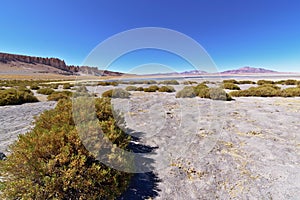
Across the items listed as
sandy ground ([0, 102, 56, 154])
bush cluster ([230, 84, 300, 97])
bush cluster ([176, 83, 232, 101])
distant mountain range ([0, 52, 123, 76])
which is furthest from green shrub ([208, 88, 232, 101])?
distant mountain range ([0, 52, 123, 76])

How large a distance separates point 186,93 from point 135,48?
853 centimetres

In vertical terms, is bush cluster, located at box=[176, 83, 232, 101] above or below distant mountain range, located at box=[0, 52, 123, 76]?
below

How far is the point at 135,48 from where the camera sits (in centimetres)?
540

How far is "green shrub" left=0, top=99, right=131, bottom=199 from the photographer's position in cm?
202

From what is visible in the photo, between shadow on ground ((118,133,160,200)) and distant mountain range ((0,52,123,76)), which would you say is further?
distant mountain range ((0,52,123,76))

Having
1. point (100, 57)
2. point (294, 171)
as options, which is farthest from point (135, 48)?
point (294, 171)

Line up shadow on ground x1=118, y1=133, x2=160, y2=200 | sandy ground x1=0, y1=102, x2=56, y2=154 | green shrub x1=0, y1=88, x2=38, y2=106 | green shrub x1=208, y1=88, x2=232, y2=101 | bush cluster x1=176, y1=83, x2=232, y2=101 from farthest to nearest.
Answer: bush cluster x1=176, y1=83, x2=232, y2=101 < green shrub x1=208, y1=88, x2=232, y2=101 < green shrub x1=0, y1=88, x2=38, y2=106 < sandy ground x1=0, y1=102, x2=56, y2=154 < shadow on ground x1=118, y1=133, x2=160, y2=200

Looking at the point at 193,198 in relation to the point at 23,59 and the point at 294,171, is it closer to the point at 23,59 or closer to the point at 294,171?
the point at 294,171

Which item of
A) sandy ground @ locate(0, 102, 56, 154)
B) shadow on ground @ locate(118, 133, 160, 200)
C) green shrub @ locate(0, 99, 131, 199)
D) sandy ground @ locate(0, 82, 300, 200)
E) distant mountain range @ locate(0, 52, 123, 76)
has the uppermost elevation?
distant mountain range @ locate(0, 52, 123, 76)

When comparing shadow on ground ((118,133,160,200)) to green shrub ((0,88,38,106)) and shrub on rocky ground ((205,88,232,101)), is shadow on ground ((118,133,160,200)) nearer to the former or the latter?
shrub on rocky ground ((205,88,232,101))

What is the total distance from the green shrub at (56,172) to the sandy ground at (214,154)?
Answer: 2.42 ft

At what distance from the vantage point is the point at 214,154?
399cm

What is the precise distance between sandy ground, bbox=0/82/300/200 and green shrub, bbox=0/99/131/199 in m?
0.74

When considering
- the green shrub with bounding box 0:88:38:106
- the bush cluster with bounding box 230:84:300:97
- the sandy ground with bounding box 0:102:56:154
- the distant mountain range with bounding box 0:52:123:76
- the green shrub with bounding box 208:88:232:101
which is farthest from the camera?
the distant mountain range with bounding box 0:52:123:76
